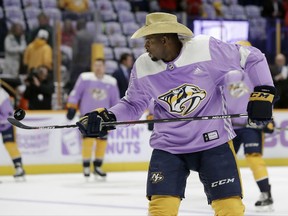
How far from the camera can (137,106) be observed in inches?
188

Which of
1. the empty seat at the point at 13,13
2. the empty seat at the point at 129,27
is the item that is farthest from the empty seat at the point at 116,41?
the empty seat at the point at 13,13

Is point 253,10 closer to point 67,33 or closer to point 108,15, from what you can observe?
point 108,15

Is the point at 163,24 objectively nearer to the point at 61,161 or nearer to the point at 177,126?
the point at 177,126

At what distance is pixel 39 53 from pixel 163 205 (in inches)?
305

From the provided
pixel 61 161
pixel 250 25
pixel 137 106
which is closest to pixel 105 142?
pixel 61 161

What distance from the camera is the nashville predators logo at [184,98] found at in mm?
4465

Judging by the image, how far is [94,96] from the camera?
11367 mm

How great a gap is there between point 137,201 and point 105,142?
309cm

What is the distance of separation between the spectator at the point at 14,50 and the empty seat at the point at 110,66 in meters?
1.69

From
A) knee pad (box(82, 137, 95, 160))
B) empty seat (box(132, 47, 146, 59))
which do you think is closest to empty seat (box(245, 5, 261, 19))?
empty seat (box(132, 47, 146, 59))

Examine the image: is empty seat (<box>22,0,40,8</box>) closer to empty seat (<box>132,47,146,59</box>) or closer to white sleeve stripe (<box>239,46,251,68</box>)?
empty seat (<box>132,47,146,59</box>)

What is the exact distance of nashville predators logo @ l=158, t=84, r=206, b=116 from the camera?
176 inches

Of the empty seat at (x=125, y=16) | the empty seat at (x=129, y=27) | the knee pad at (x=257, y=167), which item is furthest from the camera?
the empty seat at (x=125, y=16)

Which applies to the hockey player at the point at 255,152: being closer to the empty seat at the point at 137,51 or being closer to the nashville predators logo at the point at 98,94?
the nashville predators logo at the point at 98,94
